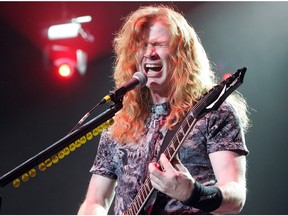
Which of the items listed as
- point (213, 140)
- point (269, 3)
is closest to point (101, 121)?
point (213, 140)

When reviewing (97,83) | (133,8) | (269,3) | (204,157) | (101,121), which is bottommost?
(204,157)

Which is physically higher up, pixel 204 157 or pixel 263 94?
pixel 263 94

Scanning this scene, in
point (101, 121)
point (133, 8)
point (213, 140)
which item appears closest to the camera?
point (101, 121)

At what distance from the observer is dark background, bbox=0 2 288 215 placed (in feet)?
10.8

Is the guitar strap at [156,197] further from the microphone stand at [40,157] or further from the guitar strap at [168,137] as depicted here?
the microphone stand at [40,157]

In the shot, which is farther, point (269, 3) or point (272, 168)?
point (269, 3)

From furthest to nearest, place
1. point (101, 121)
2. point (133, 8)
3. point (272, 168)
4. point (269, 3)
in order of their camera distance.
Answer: point (133, 8) < point (269, 3) < point (272, 168) < point (101, 121)

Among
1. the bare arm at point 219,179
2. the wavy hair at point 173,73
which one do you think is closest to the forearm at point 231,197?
the bare arm at point 219,179

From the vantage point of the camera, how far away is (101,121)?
5.46 feet

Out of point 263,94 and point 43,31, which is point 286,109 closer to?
point 263,94

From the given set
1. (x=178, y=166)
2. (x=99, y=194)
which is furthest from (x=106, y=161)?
(x=178, y=166)

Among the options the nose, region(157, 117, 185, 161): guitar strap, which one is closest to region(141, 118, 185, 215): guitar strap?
region(157, 117, 185, 161): guitar strap

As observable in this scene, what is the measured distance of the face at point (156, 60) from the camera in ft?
7.46

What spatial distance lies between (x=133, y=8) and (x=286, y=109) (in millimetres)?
1490
